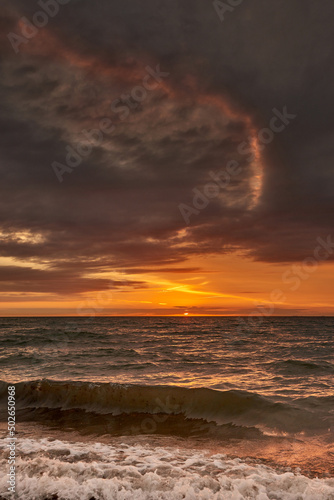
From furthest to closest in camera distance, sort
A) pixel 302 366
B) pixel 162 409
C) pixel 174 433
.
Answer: pixel 302 366 → pixel 162 409 → pixel 174 433

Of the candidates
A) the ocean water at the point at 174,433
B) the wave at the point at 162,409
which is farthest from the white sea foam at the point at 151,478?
the wave at the point at 162,409

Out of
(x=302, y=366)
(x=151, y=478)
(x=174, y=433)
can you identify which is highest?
(x=151, y=478)

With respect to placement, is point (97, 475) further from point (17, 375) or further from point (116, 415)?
point (17, 375)

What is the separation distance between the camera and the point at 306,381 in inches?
653

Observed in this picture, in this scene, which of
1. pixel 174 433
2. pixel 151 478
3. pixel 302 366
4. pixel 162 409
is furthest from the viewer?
pixel 302 366

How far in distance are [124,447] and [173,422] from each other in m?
3.34

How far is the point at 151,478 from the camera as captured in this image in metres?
6.32

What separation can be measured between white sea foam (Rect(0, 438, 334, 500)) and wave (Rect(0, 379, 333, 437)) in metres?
2.87

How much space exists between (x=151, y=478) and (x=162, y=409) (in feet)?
21.8

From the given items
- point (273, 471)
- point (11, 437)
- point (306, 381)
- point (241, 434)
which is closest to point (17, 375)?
point (11, 437)

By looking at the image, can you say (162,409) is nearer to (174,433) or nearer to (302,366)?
(174,433)

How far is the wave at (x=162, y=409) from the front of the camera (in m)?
10.7

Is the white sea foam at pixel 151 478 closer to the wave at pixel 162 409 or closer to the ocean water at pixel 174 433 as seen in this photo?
the ocean water at pixel 174 433

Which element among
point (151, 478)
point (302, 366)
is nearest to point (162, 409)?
point (151, 478)
